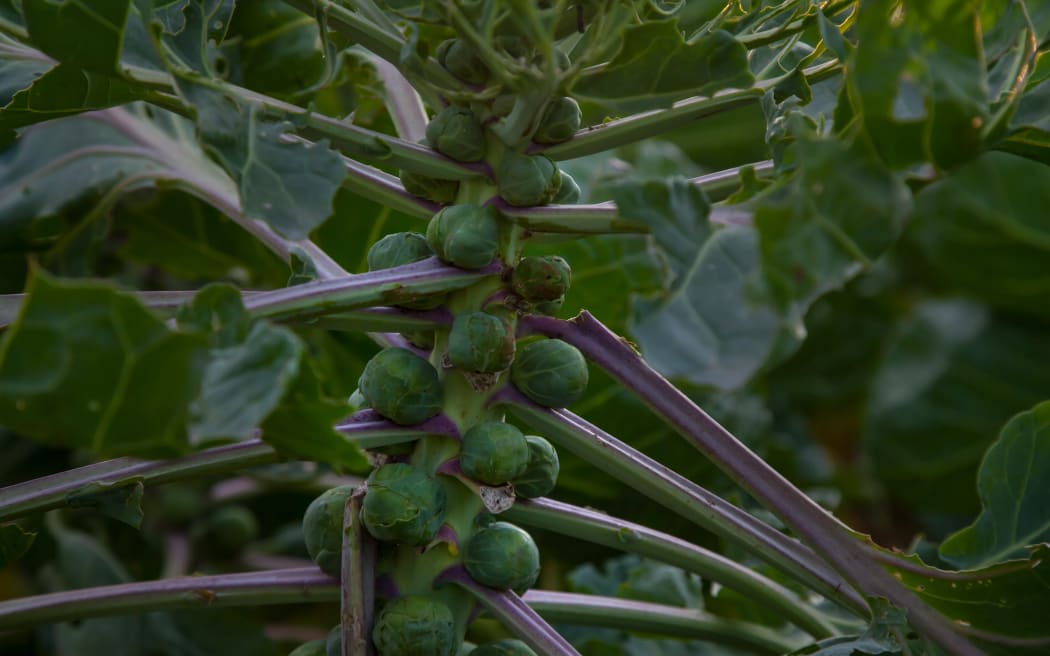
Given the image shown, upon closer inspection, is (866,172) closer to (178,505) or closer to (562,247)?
(562,247)

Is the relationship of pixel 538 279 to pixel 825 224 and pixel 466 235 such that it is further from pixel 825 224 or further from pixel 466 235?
pixel 825 224

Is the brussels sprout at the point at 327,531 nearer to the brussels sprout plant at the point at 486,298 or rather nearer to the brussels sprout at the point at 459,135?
the brussels sprout plant at the point at 486,298

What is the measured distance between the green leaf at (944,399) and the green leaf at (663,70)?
169 cm

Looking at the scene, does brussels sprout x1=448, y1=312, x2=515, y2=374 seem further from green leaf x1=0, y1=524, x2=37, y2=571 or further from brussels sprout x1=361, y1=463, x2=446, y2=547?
green leaf x1=0, y1=524, x2=37, y2=571

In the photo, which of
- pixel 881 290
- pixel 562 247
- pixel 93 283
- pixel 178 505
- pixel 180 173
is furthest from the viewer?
pixel 881 290

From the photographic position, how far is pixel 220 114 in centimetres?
67

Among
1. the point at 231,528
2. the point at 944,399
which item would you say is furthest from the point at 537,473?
the point at 944,399

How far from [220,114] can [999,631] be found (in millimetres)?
702

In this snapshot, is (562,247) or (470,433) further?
(562,247)

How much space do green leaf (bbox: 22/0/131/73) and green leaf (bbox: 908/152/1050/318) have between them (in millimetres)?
1707

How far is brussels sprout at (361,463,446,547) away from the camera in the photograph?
710 mm

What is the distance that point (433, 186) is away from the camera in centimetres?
81

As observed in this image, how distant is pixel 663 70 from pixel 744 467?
29 cm

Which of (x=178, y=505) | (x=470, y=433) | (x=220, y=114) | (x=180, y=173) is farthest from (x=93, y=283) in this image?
(x=178, y=505)
